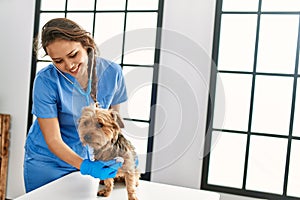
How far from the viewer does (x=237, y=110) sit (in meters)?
2.34

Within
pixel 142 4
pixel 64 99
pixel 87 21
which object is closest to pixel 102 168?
pixel 64 99

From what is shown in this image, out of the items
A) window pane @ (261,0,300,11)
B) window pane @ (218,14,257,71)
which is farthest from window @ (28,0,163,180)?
window pane @ (261,0,300,11)

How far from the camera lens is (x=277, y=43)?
2.25 meters

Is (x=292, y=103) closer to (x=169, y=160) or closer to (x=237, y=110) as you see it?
(x=237, y=110)

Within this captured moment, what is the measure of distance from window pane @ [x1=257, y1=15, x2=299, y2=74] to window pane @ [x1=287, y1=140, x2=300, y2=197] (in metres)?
0.51

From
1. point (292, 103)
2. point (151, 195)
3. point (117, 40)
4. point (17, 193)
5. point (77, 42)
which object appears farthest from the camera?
point (17, 193)

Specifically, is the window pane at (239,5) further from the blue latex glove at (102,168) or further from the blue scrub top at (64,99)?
the blue latex glove at (102,168)

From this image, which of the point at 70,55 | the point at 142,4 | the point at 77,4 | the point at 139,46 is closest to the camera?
the point at 139,46

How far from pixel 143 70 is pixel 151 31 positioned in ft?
0.39

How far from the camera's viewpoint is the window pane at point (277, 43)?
2219 mm

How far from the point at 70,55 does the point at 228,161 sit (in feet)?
5.34

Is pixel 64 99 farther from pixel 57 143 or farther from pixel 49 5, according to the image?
pixel 49 5

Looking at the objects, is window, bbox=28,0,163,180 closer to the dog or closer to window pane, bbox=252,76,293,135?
the dog

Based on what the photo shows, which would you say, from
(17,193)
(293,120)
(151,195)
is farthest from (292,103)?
(17,193)
